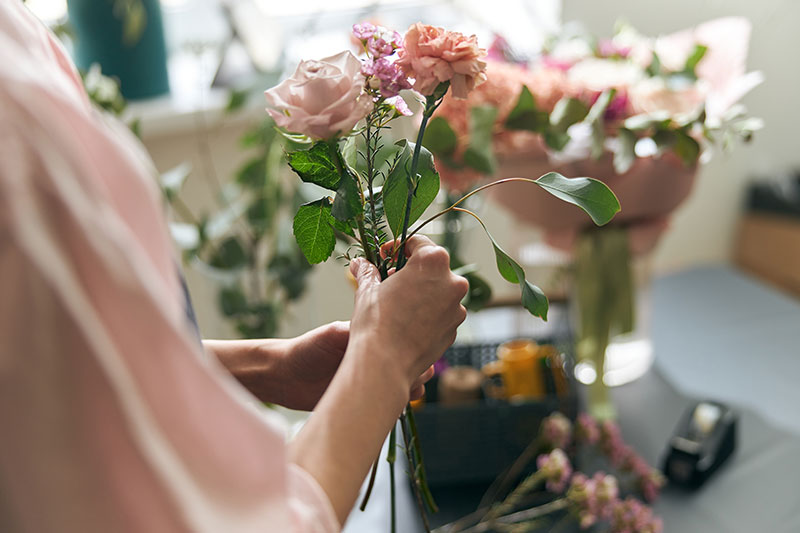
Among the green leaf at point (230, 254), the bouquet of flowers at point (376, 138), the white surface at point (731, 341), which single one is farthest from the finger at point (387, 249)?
the white surface at point (731, 341)

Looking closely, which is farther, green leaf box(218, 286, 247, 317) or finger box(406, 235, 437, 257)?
green leaf box(218, 286, 247, 317)

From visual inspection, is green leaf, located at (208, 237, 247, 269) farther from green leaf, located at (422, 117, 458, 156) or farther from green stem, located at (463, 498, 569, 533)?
green stem, located at (463, 498, 569, 533)

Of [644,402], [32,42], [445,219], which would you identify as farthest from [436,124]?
[644,402]

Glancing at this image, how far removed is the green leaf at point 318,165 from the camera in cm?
42

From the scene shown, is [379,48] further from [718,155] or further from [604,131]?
[718,155]

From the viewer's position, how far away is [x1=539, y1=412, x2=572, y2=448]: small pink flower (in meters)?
0.90

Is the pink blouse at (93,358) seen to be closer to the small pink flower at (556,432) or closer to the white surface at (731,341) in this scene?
the small pink flower at (556,432)

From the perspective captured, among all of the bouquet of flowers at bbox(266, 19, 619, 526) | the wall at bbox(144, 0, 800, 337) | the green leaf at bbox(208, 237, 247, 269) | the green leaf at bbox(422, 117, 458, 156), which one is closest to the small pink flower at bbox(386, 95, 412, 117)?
the bouquet of flowers at bbox(266, 19, 619, 526)

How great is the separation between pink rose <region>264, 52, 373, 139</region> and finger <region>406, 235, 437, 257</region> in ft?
0.27

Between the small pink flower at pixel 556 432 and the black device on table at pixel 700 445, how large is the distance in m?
0.16

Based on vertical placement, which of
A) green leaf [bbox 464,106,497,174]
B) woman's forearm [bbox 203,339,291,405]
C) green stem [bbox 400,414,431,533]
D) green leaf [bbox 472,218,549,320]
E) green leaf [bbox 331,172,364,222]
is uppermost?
green leaf [bbox 331,172,364,222]

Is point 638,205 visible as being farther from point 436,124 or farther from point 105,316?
point 105,316

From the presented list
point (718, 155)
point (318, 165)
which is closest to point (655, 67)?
point (318, 165)

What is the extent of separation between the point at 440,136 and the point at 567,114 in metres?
0.16
